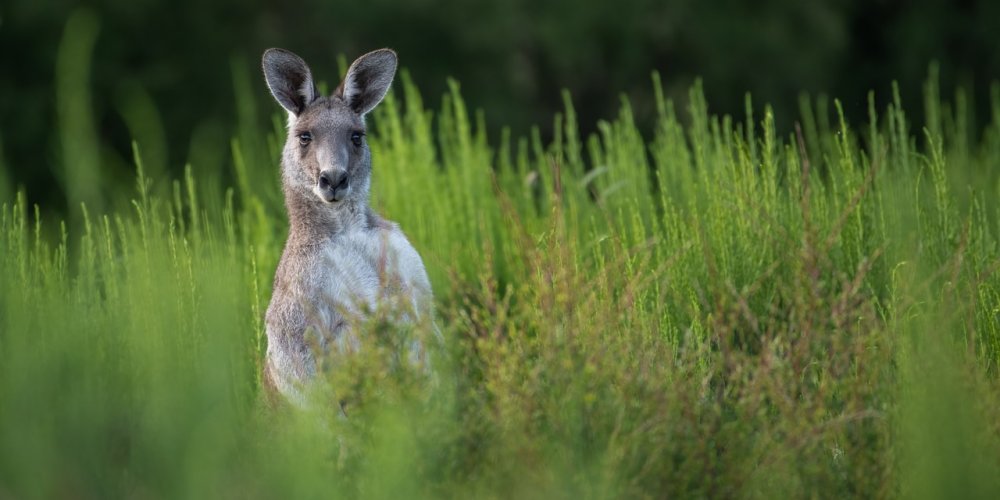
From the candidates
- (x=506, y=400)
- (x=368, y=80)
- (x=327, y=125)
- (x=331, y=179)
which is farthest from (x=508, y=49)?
(x=506, y=400)

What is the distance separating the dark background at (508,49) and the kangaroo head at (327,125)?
8.07 m

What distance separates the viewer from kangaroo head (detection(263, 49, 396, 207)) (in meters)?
4.83

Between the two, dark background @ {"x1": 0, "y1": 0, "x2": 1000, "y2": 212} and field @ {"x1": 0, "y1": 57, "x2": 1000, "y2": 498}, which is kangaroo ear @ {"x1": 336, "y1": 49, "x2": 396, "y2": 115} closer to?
field @ {"x1": 0, "y1": 57, "x2": 1000, "y2": 498}

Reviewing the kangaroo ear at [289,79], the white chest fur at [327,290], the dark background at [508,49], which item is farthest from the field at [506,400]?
the dark background at [508,49]

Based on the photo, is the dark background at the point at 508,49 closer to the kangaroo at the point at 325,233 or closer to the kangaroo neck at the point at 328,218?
the kangaroo at the point at 325,233

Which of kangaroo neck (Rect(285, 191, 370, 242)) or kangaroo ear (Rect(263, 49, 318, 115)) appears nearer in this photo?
kangaroo neck (Rect(285, 191, 370, 242))

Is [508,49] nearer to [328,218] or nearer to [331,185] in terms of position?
[328,218]

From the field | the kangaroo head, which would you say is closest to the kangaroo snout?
the kangaroo head

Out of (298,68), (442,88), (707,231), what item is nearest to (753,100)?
(442,88)

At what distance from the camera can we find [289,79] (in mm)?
5168

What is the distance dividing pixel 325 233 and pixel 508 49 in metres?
10.4

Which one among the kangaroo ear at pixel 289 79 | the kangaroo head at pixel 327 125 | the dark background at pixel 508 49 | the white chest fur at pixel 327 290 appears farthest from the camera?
the dark background at pixel 508 49

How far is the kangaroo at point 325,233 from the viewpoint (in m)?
4.71

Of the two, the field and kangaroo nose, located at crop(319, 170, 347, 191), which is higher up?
kangaroo nose, located at crop(319, 170, 347, 191)
